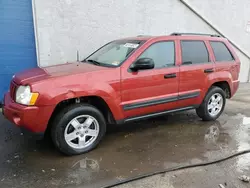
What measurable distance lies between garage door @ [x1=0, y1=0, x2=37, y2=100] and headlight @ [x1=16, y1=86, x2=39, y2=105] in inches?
111

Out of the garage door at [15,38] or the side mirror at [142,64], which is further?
the garage door at [15,38]

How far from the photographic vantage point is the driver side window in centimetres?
403

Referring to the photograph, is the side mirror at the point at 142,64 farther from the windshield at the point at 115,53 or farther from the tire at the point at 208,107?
the tire at the point at 208,107

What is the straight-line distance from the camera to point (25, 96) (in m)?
3.17

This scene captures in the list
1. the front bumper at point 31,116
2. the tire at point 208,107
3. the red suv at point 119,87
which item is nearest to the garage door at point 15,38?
the red suv at point 119,87

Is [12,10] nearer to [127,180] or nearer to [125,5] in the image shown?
[125,5]

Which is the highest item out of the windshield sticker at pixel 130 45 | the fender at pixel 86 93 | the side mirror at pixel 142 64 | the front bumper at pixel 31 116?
the windshield sticker at pixel 130 45

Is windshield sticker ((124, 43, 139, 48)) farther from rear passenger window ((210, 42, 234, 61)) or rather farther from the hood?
rear passenger window ((210, 42, 234, 61))

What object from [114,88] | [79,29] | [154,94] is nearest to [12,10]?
[79,29]

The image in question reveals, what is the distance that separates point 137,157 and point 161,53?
1.81 metres

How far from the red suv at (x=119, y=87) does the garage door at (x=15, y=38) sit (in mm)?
2235

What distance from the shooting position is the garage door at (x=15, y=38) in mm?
5543

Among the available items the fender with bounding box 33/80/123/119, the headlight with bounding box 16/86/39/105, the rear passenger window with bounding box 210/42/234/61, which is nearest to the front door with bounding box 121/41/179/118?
the fender with bounding box 33/80/123/119

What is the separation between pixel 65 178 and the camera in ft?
9.75
